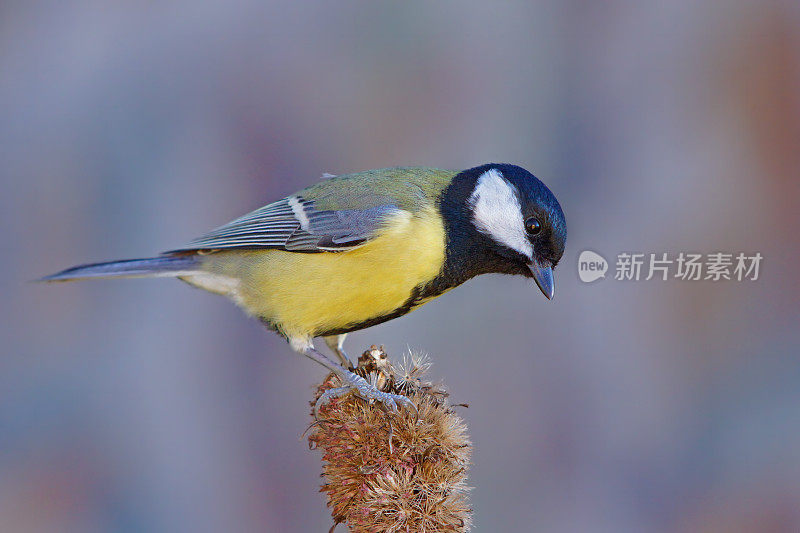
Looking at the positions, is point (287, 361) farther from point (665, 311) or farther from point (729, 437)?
point (729, 437)

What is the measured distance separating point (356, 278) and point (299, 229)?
0.87 ft

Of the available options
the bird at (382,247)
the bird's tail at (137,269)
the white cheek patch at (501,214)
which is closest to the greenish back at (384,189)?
the bird at (382,247)

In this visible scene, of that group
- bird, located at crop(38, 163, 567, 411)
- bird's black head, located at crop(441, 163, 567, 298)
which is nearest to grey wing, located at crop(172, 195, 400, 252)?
bird, located at crop(38, 163, 567, 411)

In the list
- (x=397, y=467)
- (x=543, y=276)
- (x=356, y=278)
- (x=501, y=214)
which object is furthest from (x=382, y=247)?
(x=397, y=467)

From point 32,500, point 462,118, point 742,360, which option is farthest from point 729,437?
point 32,500

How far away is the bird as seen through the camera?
6.60 feet

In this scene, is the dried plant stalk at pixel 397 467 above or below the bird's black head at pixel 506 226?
below

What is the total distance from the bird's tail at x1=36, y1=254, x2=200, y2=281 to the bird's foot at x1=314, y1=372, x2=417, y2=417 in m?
0.74

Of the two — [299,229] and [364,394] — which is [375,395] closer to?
[364,394]

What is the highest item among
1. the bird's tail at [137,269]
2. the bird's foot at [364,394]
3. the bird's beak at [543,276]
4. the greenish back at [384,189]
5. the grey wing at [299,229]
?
the greenish back at [384,189]

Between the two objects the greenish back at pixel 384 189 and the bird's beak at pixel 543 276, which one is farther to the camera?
the greenish back at pixel 384 189

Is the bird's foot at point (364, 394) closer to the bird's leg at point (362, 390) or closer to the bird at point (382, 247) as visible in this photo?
the bird's leg at point (362, 390)

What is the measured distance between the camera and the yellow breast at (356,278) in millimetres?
2010

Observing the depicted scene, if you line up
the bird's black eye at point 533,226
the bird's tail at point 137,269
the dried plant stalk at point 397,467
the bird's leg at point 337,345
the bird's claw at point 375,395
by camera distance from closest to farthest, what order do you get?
1. the dried plant stalk at point 397,467
2. the bird's claw at point 375,395
3. the bird's black eye at point 533,226
4. the bird's tail at point 137,269
5. the bird's leg at point 337,345
